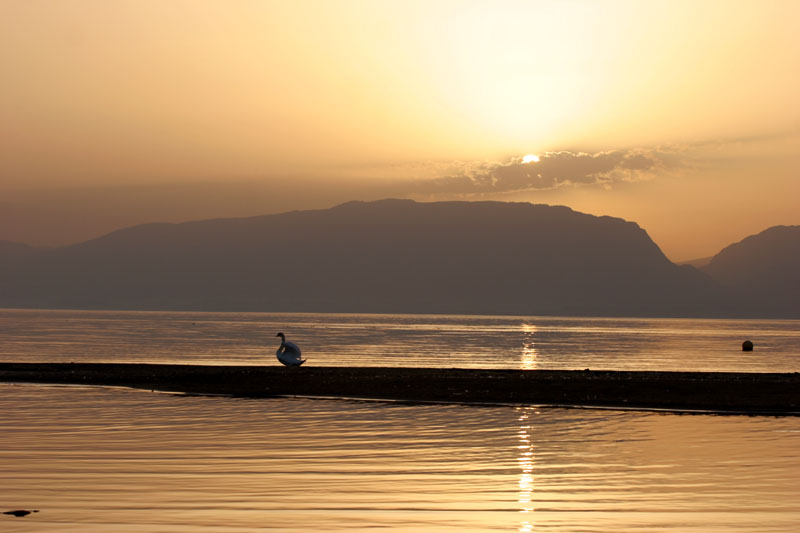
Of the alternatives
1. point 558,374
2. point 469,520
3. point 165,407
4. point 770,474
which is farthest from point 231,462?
point 558,374

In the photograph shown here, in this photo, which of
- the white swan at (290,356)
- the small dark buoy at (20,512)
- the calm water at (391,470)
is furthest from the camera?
the white swan at (290,356)

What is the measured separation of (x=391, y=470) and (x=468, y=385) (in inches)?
1011

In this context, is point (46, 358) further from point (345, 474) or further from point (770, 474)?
point (770, 474)

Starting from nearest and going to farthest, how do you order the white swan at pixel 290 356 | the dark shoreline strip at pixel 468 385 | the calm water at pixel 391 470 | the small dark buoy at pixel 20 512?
the small dark buoy at pixel 20 512 → the calm water at pixel 391 470 → the dark shoreline strip at pixel 468 385 → the white swan at pixel 290 356

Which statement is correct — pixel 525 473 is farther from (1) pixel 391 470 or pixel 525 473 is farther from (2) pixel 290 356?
(2) pixel 290 356

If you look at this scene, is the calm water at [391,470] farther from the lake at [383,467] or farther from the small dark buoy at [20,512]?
the small dark buoy at [20,512]

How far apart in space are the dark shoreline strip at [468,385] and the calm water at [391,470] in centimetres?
476

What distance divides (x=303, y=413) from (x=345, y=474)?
46.5 feet

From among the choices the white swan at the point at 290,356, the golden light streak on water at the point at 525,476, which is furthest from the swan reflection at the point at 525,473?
the white swan at the point at 290,356

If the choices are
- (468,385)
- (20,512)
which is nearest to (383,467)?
(20,512)

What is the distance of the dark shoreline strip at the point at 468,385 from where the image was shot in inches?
1607

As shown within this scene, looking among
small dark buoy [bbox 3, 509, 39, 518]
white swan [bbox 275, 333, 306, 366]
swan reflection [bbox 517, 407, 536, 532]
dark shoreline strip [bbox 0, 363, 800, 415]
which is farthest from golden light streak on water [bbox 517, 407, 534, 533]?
white swan [bbox 275, 333, 306, 366]

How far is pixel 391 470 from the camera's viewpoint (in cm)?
2206

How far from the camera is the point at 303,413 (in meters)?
35.5
